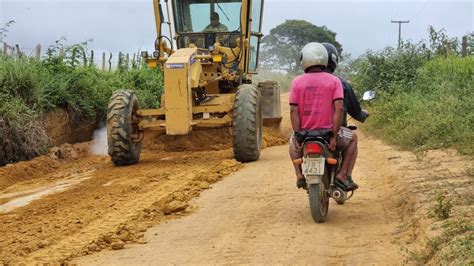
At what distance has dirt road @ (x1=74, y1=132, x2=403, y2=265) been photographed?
18.7ft

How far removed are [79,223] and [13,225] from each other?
74 cm

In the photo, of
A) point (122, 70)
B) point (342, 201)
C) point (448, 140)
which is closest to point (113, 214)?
point (342, 201)

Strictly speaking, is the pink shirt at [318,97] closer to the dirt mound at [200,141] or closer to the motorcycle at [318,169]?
the motorcycle at [318,169]

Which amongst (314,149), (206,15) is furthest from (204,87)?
(314,149)

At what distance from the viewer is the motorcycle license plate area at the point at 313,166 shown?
6.62 m

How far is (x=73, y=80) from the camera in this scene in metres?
15.2

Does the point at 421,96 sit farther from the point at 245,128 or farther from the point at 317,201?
the point at 317,201

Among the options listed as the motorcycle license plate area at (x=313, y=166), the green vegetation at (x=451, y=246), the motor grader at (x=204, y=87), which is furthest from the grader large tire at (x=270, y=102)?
the green vegetation at (x=451, y=246)

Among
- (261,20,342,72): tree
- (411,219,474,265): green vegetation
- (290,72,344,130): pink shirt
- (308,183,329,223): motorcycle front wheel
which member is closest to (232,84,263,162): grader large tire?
(290,72,344,130): pink shirt

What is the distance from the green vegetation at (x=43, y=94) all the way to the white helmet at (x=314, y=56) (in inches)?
271

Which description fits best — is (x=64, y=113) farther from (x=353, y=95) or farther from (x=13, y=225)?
(x=353, y=95)

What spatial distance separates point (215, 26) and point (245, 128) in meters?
3.02

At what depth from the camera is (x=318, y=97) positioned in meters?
6.86

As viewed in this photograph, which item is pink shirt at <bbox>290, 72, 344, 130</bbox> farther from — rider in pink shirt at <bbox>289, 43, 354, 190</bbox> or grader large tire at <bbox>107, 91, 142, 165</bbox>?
grader large tire at <bbox>107, 91, 142, 165</bbox>
